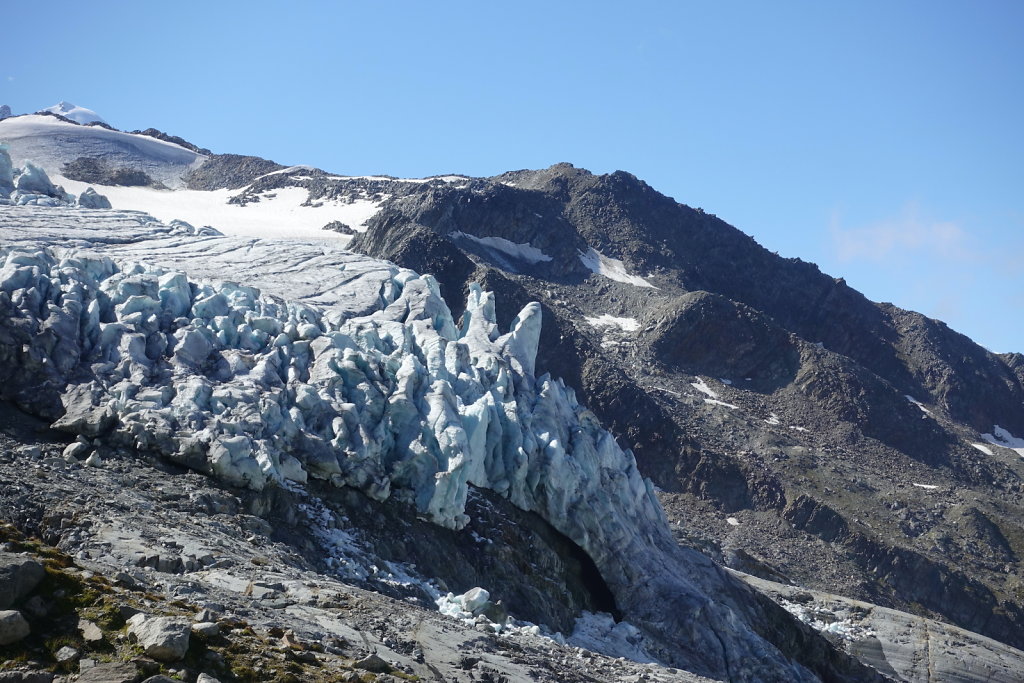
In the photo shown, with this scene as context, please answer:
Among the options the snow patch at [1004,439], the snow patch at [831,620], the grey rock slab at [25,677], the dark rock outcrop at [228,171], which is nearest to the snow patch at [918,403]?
the snow patch at [1004,439]

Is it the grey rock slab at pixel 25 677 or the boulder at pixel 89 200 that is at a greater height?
the boulder at pixel 89 200

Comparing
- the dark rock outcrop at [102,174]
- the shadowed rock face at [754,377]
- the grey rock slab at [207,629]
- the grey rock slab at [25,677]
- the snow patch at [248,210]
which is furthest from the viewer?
the dark rock outcrop at [102,174]

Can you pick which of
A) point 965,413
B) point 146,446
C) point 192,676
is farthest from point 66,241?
point 965,413

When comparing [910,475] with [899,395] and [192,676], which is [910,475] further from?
[192,676]

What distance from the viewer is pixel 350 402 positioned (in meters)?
42.7

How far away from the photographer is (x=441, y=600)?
116 ft

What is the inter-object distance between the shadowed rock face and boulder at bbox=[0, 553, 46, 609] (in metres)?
66.5

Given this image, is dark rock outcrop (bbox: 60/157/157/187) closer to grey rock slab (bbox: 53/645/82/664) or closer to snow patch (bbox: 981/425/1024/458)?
snow patch (bbox: 981/425/1024/458)

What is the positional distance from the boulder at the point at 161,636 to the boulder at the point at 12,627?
1.64 m

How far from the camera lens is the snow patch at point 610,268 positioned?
142 metres

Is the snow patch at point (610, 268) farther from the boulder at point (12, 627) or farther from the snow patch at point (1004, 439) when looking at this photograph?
the boulder at point (12, 627)

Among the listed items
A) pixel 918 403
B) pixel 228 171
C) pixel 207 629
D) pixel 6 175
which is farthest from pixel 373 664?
pixel 228 171

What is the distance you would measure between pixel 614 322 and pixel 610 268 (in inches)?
639

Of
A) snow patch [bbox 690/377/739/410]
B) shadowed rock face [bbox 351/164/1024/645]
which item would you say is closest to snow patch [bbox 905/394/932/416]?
shadowed rock face [bbox 351/164/1024/645]
